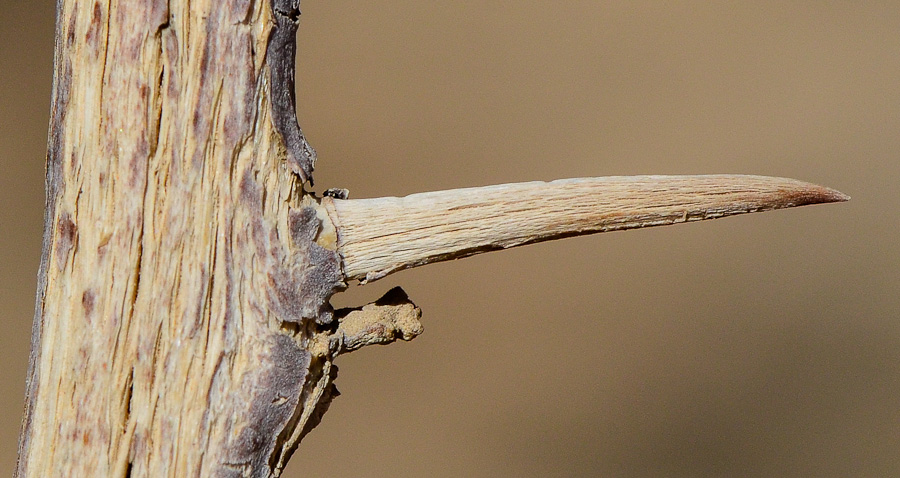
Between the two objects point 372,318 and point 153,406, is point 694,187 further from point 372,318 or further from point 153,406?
point 153,406

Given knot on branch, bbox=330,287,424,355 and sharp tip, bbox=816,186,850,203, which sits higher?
sharp tip, bbox=816,186,850,203

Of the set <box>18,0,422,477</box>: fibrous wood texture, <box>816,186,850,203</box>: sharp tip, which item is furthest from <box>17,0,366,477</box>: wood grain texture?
<box>816,186,850,203</box>: sharp tip

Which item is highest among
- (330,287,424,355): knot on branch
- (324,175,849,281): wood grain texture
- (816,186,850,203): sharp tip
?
(816,186,850,203): sharp tip

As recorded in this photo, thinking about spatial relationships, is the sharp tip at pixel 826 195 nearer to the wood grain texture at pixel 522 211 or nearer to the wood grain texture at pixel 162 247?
the wood grain texture at pixel 522 211

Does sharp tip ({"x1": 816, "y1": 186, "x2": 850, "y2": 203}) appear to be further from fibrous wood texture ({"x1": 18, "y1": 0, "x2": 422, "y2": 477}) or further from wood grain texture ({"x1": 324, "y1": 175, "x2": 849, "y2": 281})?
fibrous wood texture ({"x1": 18, "y1": 0, "x2": 422, "y2": 477})

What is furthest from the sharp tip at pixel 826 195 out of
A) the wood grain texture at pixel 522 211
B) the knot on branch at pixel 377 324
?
the knot on branch at pixel 377 324

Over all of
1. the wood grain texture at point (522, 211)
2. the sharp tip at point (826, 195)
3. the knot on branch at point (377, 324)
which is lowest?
the knot on branch at point (377, 324)
